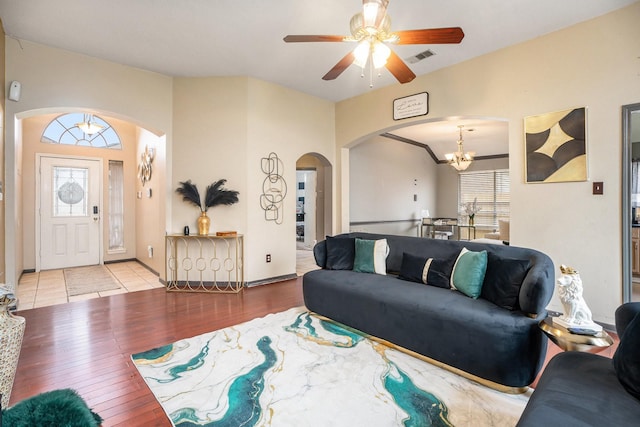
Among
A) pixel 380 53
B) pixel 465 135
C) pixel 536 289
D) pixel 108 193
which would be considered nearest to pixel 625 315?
pixel 536 289

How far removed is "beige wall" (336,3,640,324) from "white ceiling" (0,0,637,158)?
0.63ft

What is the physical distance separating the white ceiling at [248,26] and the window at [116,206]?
3.06 m

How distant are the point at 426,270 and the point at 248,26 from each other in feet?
9.95

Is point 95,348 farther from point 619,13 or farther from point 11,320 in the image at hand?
point 619,13

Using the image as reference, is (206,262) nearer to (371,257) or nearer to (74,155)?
(371,257)

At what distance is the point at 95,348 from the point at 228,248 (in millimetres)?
2087

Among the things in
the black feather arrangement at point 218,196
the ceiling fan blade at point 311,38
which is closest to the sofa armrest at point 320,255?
the black feather arrangement at point 218,196

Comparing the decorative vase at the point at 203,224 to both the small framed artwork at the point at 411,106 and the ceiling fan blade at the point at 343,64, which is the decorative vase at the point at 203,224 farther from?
the small framed artwork at the point at 411,106

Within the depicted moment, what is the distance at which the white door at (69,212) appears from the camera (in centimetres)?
562

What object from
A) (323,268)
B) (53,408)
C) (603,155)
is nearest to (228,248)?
(323,268)

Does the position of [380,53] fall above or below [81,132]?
below

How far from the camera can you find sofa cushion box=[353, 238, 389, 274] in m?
3.36

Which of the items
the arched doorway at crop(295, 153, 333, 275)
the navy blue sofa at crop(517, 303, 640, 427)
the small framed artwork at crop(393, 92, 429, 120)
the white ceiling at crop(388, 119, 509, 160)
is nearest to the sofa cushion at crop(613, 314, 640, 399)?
the navy blue sofa at crop(517, 303, 640, 427)

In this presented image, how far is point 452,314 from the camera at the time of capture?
226 cm
